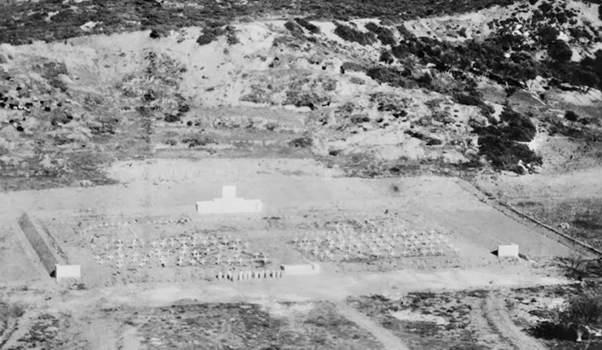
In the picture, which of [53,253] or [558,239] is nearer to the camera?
[53,253]

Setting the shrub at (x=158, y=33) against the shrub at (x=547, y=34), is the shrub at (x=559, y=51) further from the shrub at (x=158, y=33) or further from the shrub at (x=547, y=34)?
the shrub at (x=158, y=33)

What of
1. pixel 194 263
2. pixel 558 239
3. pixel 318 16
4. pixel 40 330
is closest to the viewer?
pixel 40 330

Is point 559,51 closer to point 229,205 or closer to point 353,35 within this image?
point 353,35

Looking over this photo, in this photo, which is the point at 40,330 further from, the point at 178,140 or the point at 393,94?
the point at 393,94

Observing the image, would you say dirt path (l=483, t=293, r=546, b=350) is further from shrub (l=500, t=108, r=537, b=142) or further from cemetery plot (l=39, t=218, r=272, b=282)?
shrub (l=500, t=108, r=537, b=142)

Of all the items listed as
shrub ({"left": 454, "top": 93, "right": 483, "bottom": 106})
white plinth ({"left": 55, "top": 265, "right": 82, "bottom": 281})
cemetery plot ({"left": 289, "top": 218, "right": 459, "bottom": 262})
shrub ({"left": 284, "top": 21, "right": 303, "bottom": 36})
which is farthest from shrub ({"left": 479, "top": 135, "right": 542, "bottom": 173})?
white plinth ({"left": 55, "top": 265, "right": 82, "bottom": 281})

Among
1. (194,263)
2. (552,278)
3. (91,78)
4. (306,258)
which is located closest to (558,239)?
(552,278)

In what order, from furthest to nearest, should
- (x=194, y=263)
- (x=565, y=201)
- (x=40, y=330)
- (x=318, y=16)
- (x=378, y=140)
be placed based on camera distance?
(x=318, y=16)
(x=378, y=140)
(x=565, y=201)
(x=194, y=263)
(x=40, y=330)
